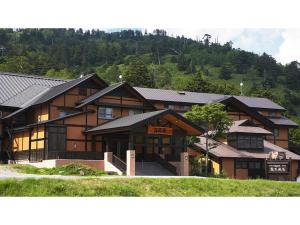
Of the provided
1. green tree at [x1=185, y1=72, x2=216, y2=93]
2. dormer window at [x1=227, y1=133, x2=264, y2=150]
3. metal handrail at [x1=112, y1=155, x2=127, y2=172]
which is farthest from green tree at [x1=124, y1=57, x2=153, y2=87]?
metal handrail at [x1=112, y1=155, x2=127, y2=172]

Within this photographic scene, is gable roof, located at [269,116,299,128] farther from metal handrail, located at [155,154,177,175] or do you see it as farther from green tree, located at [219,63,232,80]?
green tree, located at [219,63,232,80]

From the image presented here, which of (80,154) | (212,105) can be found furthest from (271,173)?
(80,154)

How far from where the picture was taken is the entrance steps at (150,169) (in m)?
31.6

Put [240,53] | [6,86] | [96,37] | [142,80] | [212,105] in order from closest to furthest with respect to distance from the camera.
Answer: [212,105] → [6,86] → [142,80] → [240,53] → [96,37]

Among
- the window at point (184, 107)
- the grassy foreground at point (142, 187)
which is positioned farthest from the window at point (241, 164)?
the grassy foreground at point (142, 187)

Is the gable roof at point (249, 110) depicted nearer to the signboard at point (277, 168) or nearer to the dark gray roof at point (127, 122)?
the signboard at point (277, 168)

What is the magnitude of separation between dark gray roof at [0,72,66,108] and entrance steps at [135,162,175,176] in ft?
38.5

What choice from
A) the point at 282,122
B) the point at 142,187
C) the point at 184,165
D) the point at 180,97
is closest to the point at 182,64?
the point at 282,122

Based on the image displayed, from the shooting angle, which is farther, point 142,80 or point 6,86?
point 142,80

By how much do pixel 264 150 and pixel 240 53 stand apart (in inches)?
3366

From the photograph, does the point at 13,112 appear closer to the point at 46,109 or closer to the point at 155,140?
the point at 46,109

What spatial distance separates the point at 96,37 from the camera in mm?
161500

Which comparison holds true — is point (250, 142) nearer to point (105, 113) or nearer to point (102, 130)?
point (105, 113)

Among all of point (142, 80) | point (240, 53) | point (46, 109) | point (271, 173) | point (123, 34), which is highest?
point (123, 34)
